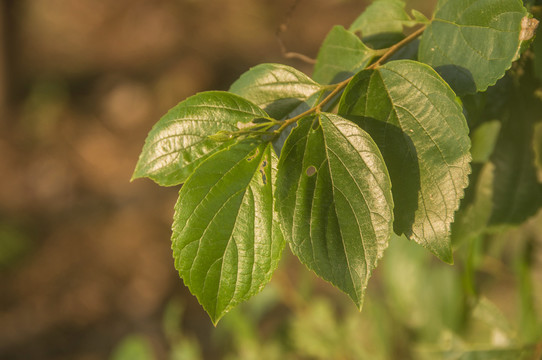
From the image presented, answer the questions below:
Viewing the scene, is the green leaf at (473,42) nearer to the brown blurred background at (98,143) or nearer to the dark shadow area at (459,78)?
the dark shadow area at (459,78)

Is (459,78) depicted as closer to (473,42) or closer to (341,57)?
(473,42)

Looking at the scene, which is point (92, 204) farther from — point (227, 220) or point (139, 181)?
point (227, 220)

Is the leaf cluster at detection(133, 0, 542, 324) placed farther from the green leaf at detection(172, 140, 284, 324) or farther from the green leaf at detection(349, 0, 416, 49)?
the green leaf at detection(349, 0, 416, 49)

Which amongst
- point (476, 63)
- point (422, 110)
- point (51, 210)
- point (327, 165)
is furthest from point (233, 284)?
point (51, 210)

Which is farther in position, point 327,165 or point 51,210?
point 51,210

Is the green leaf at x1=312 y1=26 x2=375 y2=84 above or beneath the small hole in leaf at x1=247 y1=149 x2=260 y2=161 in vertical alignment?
above

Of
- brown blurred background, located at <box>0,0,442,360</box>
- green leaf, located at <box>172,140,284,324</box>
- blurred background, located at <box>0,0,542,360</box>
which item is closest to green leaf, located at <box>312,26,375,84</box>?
green leaf, located at <box>172,140,284,324</box>

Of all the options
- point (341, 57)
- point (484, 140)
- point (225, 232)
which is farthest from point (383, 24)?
point (225, 232)
